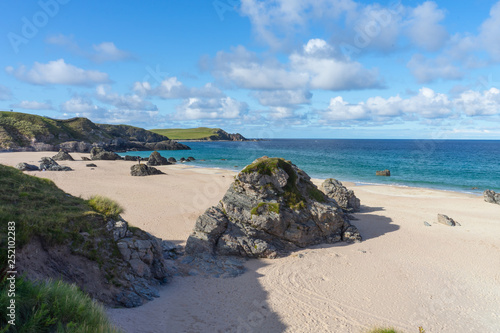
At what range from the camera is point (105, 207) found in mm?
11383

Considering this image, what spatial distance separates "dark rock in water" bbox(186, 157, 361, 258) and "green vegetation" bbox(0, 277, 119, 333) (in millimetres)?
7907

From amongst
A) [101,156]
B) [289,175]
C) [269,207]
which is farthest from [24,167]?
[289,175]

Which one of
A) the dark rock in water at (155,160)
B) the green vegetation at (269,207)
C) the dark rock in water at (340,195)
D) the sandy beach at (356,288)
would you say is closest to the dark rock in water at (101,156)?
the dark rock in water at (155,160)

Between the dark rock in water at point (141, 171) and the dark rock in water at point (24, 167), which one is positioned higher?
the dark rock in water at point (24, 167)

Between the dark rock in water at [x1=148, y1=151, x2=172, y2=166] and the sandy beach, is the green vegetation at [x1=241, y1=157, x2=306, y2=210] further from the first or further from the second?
the dark rock in water at [x1=148, y1=151, x2=172, y2=166]

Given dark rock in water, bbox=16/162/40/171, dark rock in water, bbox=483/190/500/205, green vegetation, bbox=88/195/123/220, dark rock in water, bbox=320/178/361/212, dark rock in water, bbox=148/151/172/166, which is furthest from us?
dark rock in water, bbox=148/151/172/166

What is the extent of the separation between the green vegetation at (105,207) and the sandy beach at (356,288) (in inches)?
142

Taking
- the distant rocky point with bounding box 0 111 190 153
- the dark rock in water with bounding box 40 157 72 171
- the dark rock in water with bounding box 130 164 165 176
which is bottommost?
the dark rock in water with bounding box 130 164 165 176

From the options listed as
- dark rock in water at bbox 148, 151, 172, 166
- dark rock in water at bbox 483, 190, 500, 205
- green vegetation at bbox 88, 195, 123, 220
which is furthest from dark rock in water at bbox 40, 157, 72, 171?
dark rock in water at bbox 483, 190, 500, 205

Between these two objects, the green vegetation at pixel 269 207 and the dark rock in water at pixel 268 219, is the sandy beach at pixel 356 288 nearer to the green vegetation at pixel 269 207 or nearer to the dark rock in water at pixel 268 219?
the dark rock in water at pixel 268 219

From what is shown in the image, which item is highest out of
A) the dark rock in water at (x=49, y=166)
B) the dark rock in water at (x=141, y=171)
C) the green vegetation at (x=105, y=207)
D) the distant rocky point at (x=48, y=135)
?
the distant rocky point at (x=48, y=135)

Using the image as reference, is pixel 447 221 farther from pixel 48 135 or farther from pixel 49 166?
pixel 48 135

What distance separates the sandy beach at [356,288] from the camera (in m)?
8.94

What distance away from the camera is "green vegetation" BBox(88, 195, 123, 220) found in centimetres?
1109
